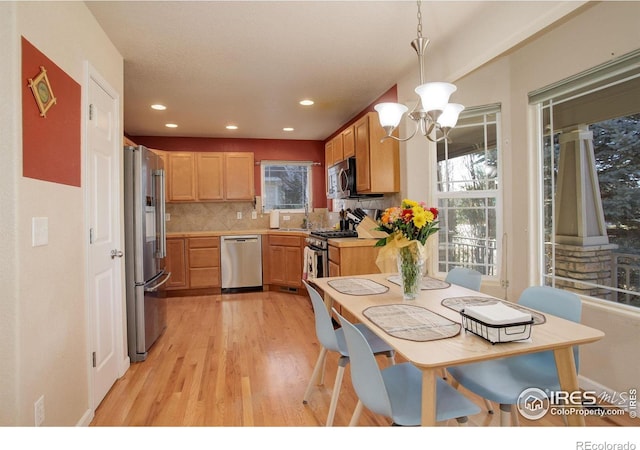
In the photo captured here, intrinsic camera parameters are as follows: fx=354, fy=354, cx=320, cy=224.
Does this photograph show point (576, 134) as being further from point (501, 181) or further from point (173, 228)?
point (173, 228)

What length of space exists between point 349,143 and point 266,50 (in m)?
1.60

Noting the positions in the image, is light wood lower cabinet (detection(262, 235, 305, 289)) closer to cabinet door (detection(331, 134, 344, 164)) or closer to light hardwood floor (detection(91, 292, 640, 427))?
light hardwood floor (detection(91, 292, 640, 427))

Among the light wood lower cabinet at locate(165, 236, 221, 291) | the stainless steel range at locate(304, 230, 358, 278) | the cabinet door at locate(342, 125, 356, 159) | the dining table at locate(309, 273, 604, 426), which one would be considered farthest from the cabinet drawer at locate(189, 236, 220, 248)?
the dining table at locate(309, 273, 604, 426)

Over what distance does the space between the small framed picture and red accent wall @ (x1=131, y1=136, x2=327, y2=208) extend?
4.10 m

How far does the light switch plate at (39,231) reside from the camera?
1.49 m

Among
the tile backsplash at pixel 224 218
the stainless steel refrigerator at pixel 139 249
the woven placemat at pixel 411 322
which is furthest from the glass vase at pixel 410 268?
the tile backsplash at pixel 224 218

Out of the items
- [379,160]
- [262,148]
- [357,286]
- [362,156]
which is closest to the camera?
[357,286]

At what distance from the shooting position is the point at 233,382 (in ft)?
8.08

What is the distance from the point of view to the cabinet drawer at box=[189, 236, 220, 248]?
511 centimetres

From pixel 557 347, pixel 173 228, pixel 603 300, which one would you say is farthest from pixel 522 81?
pixel 173 228

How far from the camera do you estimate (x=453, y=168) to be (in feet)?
11.0

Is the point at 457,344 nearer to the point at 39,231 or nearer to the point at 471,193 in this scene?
the point at 39,231

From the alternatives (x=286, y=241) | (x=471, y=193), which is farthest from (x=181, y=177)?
(x=471, y=193)
